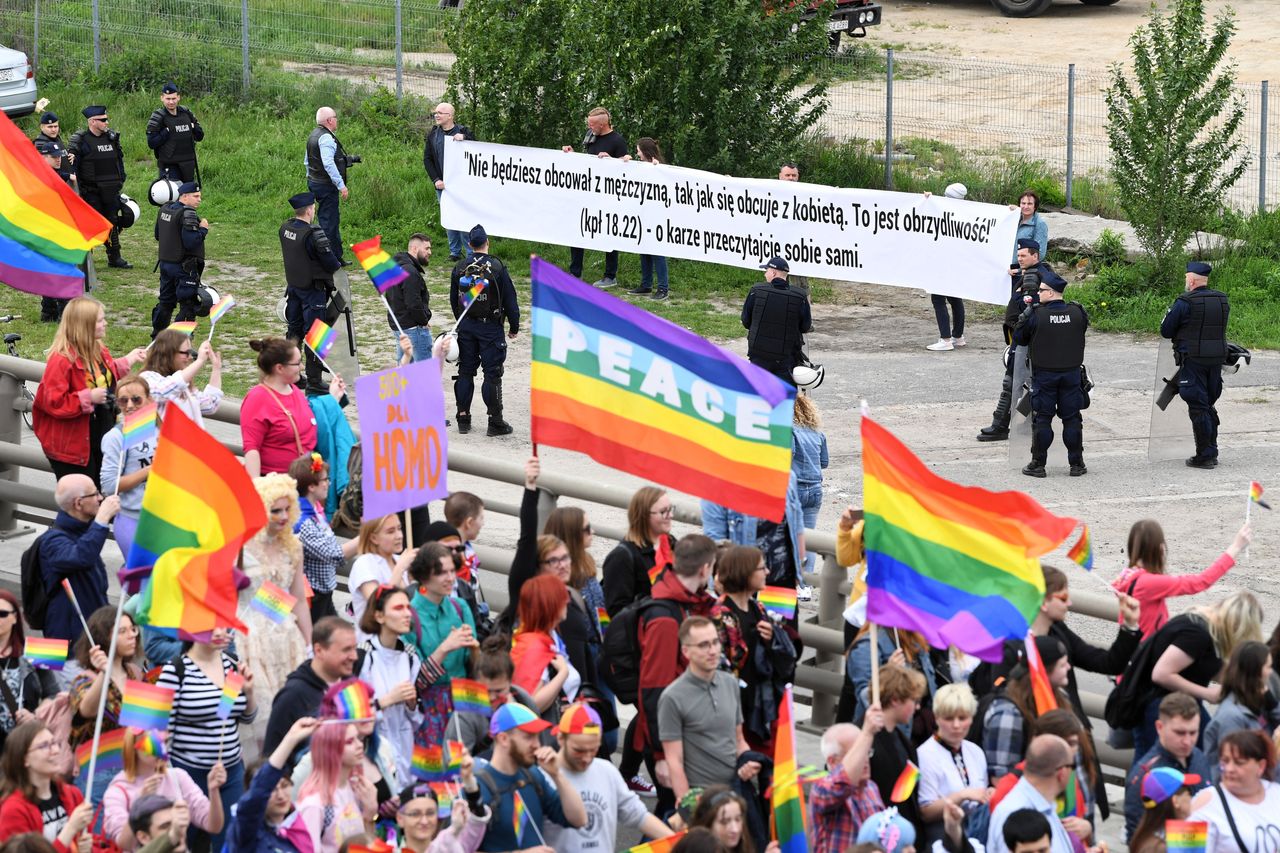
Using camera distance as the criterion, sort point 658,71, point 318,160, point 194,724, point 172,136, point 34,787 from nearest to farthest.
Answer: point 34,787
point 194,724
point 318,160
point 658,71
point 172,136

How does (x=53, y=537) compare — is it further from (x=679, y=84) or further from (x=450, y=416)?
(x=679, y=84)

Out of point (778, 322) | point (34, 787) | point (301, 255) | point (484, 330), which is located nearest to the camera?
point (34, 787)

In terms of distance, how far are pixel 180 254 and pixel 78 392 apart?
655 cm

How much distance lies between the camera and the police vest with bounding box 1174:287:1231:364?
49.8 ft

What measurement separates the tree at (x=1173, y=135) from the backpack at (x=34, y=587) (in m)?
12.7

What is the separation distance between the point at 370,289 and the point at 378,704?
12897 mm

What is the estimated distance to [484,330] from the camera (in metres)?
16.0

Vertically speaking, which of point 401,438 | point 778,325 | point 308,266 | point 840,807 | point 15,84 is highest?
point 15,84

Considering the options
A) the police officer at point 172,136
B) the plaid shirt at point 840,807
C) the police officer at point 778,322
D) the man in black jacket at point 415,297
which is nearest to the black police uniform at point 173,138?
the police officer at point 172,136

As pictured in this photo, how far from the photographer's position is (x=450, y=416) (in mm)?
16781

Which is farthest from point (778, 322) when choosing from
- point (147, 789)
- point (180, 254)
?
point (147, 789)

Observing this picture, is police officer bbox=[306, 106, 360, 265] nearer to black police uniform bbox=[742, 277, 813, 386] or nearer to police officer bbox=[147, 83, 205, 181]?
police officer bbox=[147, 83, 205, 181]

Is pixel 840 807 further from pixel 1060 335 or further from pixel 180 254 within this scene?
pixel 180 254

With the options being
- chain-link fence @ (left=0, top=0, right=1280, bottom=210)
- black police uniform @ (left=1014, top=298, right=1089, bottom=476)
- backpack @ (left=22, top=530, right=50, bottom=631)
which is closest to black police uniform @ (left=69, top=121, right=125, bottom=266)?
chain-link fence @ (left=0, top=0, right=1280, bottom=210)
